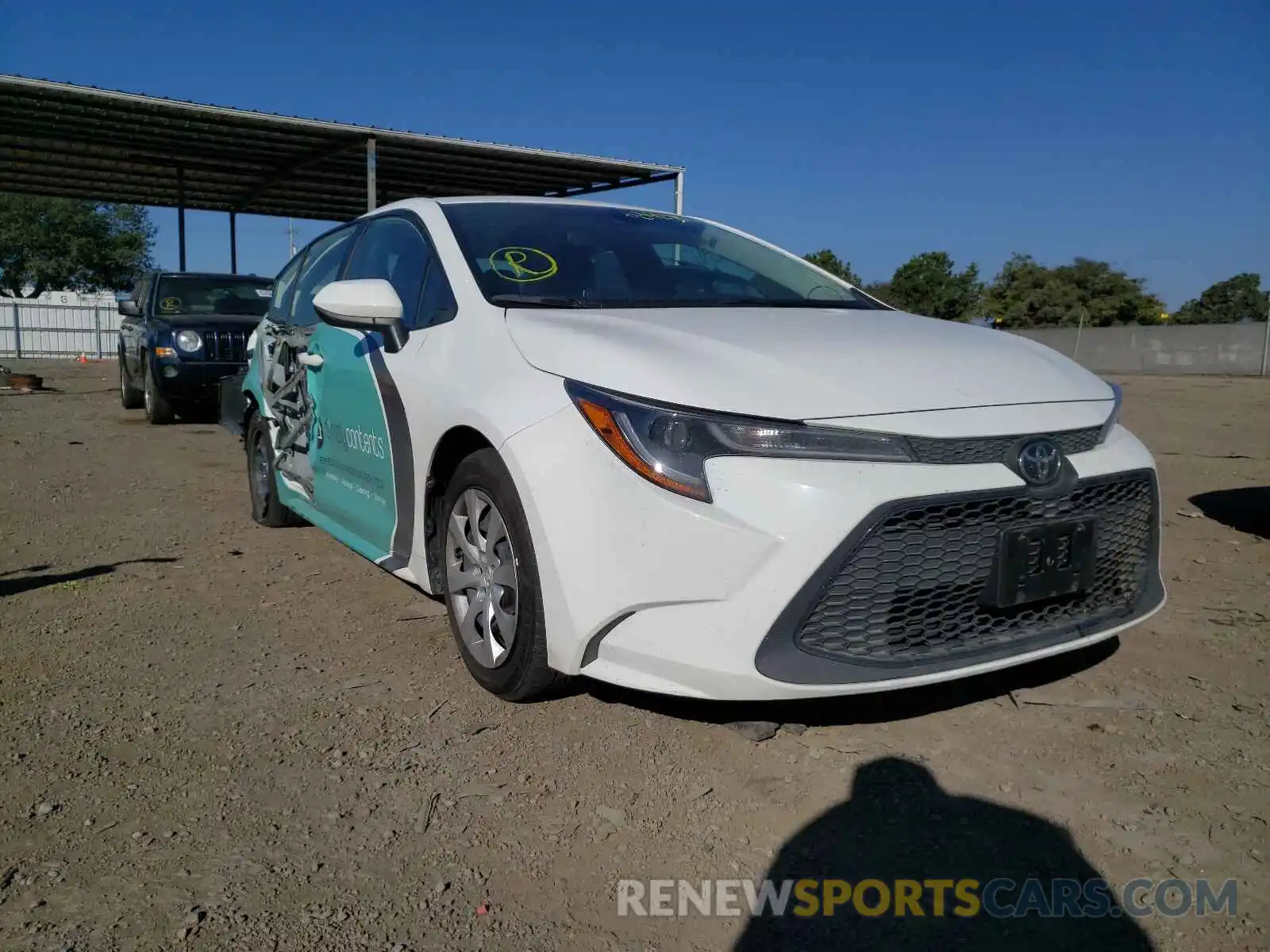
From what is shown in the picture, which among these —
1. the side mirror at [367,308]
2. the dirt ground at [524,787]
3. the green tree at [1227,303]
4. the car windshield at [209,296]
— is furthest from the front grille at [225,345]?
the green tree at [1227,303]

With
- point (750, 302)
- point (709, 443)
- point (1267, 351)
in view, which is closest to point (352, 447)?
point (750, 302)

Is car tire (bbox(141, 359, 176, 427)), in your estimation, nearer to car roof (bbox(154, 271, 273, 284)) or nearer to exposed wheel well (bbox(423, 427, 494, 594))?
car roof (bbox(154, 271, 273, 284))

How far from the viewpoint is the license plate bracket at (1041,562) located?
245 cm

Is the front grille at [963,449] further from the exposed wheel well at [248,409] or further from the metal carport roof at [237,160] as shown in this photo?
the metal carport roof at [237,160]

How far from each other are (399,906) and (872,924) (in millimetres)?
950

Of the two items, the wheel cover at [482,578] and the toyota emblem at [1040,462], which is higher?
the toyota emblem at [1040,462]

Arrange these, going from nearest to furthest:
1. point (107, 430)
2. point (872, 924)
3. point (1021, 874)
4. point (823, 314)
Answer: point (872, 924) < point (1021, 874) < point (823, 314) < point (107, 430)

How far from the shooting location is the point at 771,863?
7.13 ft

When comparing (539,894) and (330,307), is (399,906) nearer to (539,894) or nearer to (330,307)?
(539,894)

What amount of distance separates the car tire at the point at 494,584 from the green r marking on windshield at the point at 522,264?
683mm

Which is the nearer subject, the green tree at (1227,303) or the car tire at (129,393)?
the car tire at (129,393)

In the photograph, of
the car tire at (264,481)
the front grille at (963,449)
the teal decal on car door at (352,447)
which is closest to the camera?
the front grille at (963,449)

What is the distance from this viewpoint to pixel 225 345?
33.8 ft

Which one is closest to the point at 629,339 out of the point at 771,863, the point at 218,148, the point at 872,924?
the point at 771,863
